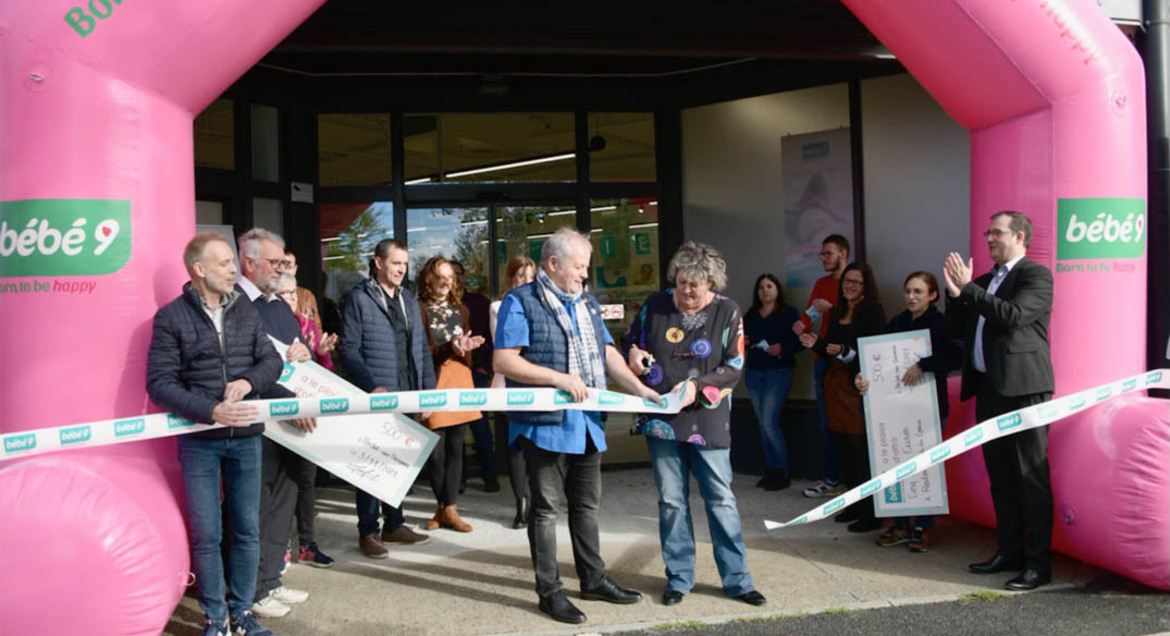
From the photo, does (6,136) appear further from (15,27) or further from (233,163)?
(233,163)

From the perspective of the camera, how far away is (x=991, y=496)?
5.26 meters

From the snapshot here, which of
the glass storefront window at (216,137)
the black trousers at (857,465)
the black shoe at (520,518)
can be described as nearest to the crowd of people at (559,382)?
the black trousers at (857,465)

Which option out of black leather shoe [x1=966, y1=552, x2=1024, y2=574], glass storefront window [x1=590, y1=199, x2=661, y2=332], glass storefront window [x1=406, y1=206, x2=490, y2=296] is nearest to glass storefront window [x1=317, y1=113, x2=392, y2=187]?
glass storefront window [x1=406, y1=206, x2=490, y2=296]

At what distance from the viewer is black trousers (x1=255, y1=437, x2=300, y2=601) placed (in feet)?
14.7

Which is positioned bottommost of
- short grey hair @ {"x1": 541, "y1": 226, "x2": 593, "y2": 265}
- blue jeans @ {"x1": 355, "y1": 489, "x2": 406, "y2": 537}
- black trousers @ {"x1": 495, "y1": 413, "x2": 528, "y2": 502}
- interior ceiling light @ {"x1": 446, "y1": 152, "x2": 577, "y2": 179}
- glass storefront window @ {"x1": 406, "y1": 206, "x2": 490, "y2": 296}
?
blue jeans @ {"x1": 355, "y1": 489, "x2": 406, "y2": 537}

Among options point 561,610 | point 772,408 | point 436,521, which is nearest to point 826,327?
point 772,408

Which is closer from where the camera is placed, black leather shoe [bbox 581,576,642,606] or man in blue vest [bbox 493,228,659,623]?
man in blue vest [bbox 493,228,659,623]

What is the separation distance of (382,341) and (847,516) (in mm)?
A: 3193

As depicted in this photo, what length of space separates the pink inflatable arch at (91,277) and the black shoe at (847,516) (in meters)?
4.02

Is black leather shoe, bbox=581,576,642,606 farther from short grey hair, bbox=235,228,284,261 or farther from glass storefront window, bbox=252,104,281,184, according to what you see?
glass storefront window, bbox=252,104,281,184

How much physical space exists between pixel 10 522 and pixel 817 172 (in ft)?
20.1

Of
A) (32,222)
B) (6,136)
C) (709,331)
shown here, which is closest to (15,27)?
(6,136)

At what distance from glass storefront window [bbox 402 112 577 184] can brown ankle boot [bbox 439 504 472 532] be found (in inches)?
121

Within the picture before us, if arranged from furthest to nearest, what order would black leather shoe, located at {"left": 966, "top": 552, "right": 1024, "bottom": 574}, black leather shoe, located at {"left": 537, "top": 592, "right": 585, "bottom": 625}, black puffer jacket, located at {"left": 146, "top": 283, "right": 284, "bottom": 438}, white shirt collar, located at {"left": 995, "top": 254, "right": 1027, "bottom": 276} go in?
1. black leather shoe, located at {"left": 966, "top": 552, "right": 1024, "bottom": 574}
2. white shirt collar, located at {"left": 995, "top": 254, "right": 1027, "bottom": 276}
3. black leather shoe, located at {"left": 537, "top": 592, "right": 585, "bottom": 625}
4. black puffer jacket, located at {"left": 146, "top": 283, "right": 284, "bottom": 438}
